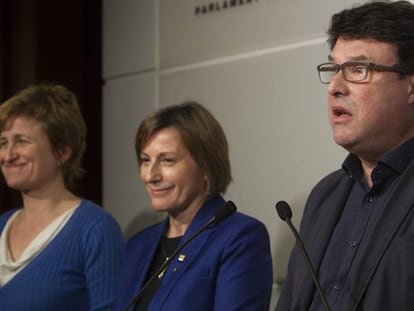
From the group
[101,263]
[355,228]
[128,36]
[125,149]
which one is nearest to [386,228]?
[355,228]

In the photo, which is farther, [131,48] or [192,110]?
[131,48]

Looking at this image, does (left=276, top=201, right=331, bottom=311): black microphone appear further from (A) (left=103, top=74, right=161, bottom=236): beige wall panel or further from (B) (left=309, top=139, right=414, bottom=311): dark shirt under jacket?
(A) (left=103, top=74, right=161, bottom=236): beige wall panel

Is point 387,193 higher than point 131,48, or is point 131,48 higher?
point 131,48

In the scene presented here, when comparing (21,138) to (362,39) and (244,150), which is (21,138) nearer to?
(244,150)

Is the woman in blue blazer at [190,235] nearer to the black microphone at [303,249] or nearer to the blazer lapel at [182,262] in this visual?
the blazer lapel at [182,262]

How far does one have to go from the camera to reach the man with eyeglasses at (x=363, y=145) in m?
1.83

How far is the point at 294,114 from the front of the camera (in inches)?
117

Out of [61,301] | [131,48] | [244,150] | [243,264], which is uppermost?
[131,48]

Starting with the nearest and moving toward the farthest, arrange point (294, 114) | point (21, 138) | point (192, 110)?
point (192, 110) < point (294, 114) < point (21, 138)

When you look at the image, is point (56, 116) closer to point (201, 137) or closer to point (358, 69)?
point (201, 137)

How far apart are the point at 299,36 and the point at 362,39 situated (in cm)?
103

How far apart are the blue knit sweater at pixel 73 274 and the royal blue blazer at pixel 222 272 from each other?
0.41 m

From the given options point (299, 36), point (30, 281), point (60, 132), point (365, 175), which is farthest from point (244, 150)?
point (365, 175)

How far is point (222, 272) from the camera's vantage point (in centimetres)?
246
